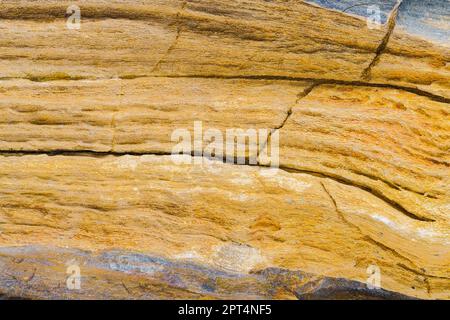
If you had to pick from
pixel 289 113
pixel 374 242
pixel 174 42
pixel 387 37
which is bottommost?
pixel 374 242

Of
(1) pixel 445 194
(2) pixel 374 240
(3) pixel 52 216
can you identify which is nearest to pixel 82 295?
(3) pixel 52 216

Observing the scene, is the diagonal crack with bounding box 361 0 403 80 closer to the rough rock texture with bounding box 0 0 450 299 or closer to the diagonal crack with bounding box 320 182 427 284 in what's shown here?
the rough rock texture with bounding box 0 0 450 299

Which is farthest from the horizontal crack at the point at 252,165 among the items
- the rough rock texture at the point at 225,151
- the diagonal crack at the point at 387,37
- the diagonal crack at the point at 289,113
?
the diagonal crack at the point at 387,37

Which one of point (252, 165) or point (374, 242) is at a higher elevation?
point (252, 165)

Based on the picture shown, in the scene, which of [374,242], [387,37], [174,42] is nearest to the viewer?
[374,242]

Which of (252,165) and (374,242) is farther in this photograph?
(252,165)

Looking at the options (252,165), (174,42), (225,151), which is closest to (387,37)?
(252,165)

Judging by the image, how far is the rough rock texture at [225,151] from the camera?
4.57 metres

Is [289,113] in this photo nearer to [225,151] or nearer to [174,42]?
[225,151]

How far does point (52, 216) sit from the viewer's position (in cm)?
490

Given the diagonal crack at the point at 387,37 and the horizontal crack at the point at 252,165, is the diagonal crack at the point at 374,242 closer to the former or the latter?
the horizontal crack at the point at 252,165

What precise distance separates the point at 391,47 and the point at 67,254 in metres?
3.57

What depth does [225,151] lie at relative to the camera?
507cm

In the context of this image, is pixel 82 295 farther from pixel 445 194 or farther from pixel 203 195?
pixel 445 194
